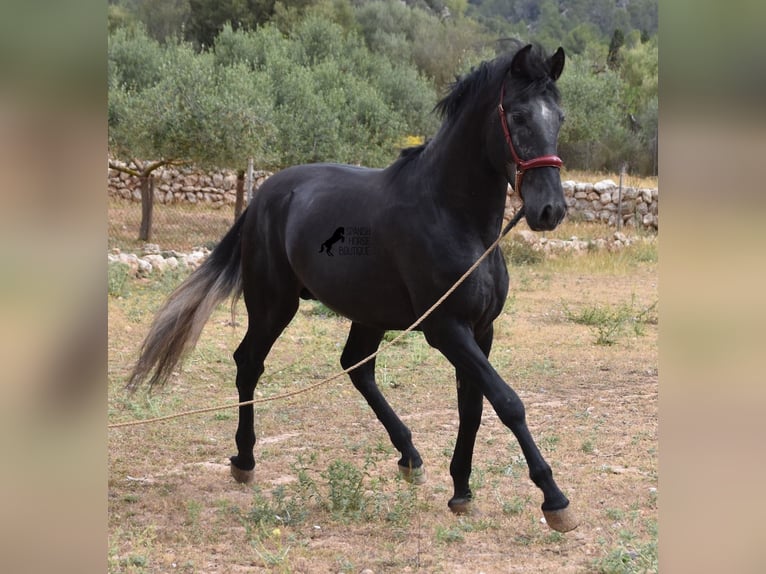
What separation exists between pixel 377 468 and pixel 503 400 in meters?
1.79

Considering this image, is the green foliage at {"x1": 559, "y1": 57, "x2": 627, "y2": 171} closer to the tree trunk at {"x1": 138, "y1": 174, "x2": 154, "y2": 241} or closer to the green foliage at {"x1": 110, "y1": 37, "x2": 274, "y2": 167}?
the green foliage at {"x1": 110, "y1": 37, "x2": 274, "y2": 167}

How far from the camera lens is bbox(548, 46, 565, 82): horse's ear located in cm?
398

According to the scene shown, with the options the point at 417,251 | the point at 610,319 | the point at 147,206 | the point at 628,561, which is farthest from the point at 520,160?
the point at 147,206

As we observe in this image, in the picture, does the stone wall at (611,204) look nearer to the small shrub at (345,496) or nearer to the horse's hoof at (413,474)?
the horse's hoof at (413,474)

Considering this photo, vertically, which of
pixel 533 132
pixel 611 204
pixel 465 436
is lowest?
pixel 611 204

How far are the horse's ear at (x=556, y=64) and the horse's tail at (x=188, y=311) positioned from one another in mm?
2530

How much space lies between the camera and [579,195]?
2072 cm

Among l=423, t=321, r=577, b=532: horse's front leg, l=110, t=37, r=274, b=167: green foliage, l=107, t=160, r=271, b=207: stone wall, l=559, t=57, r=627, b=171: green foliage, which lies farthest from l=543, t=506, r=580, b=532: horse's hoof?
l=559, t=57, r=627, b=171: green foliage

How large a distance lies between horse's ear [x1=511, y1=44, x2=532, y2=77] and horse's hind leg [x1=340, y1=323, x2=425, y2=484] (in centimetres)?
216

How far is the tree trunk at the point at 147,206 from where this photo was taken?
16.7 m

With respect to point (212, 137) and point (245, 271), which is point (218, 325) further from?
point (212, 137)

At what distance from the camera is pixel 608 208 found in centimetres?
2053

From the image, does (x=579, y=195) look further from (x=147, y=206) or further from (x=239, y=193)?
(x=147, y=206)
